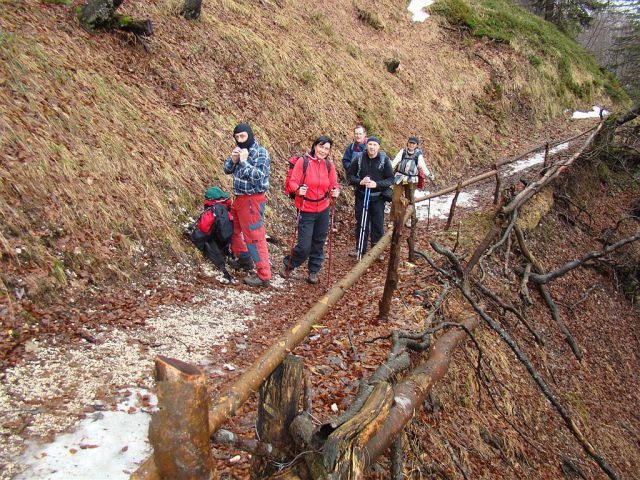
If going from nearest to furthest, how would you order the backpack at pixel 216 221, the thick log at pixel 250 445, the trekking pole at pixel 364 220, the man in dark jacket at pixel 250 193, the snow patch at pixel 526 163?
1. the thick log at pixel 250 445
2. the man in dark jacket at pixel 250 193
3. the backpack at pixel 216 221
4. the trekking pole at pixel 364 220
5. the snow patch at pixel 526 163

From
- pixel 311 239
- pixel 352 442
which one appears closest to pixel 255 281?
pixel 311 239

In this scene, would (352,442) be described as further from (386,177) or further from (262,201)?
(386,177)

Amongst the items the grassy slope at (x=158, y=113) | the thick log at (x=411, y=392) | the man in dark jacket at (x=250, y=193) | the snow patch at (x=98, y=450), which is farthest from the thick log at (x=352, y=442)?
the man in dark jacket at (x=250, y=193)

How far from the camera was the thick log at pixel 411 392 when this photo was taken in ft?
9.93

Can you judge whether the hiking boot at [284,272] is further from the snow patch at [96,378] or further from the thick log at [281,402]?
the thick log at [281,402]

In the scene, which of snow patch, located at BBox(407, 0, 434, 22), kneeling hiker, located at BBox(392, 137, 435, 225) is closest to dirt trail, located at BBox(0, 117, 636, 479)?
kneeling hiker, located at BBox(392, 137, 435, 225)

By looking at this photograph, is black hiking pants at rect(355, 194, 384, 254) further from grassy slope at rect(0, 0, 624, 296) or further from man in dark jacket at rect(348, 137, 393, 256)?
grassy slope at rect(0, 0, 624, 296)

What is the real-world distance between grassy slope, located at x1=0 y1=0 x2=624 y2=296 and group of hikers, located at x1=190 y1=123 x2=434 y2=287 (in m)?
0.66

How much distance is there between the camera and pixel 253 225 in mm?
6457

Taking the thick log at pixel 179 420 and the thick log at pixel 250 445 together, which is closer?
the thick log at pixel 179 420

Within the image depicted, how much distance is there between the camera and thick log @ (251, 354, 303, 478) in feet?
8.62

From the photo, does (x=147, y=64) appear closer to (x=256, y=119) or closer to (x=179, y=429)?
(x=256, y=119)

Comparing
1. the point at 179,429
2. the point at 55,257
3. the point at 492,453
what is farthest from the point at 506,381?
the point at 55,257

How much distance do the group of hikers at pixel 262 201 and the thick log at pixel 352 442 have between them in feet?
13.7
